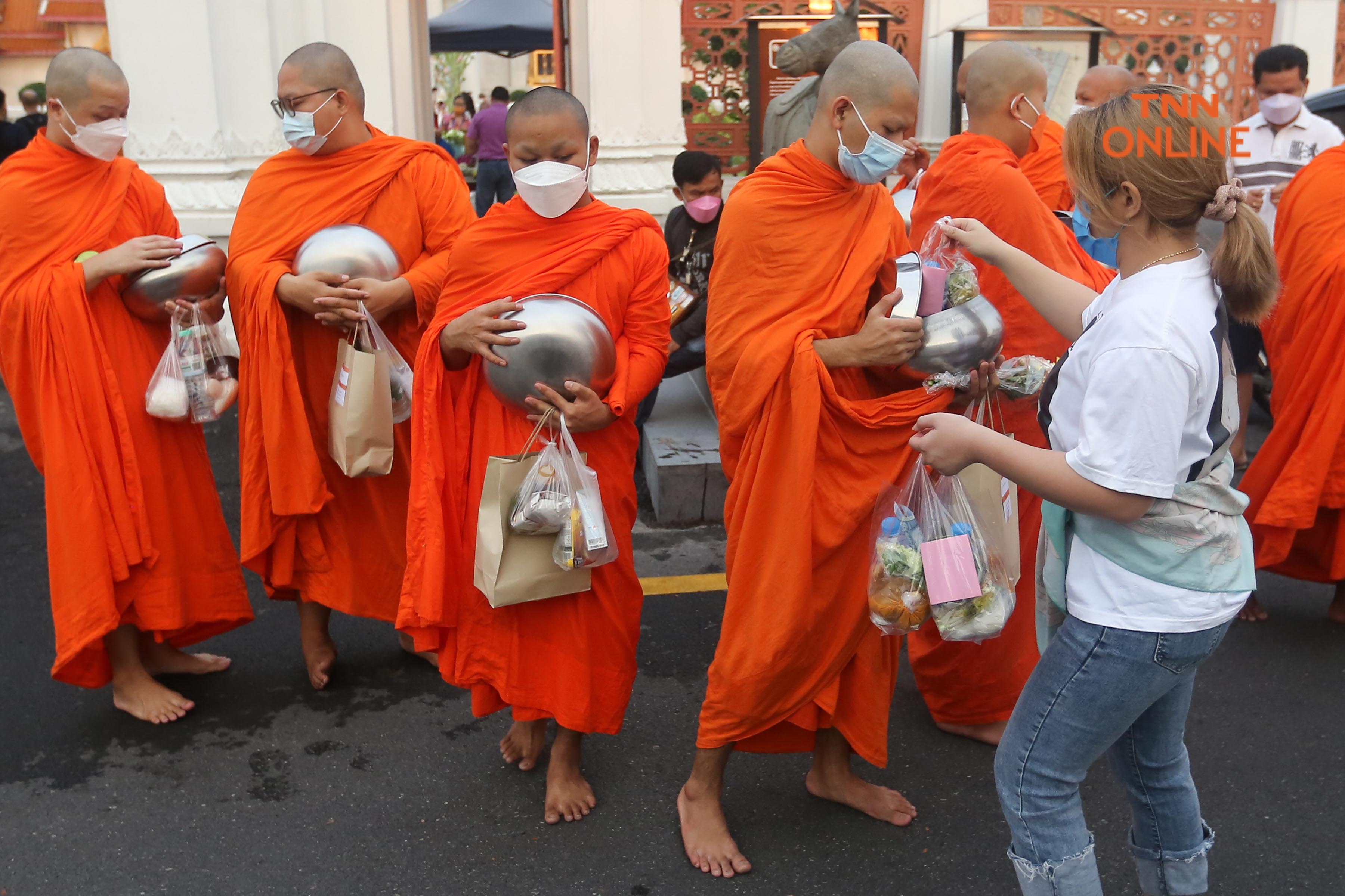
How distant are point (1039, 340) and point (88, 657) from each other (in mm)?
2788

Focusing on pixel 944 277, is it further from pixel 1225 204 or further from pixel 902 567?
pixel 1225 204

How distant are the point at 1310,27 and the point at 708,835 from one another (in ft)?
29.3

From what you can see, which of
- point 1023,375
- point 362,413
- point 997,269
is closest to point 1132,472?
point 1023,375

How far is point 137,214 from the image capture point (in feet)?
11.3

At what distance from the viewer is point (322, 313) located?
3.21 metres

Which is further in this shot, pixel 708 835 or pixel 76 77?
pixel 76 77

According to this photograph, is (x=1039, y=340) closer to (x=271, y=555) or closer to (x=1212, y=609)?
(x=1212, y=609)

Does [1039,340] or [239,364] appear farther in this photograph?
[239,364]

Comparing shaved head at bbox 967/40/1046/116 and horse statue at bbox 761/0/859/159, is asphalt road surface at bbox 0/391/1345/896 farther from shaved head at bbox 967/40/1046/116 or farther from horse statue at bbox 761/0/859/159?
horse statue at bbox 761/0/859/159

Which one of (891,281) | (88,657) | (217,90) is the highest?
(217,90)

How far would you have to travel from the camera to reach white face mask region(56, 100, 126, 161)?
327cm

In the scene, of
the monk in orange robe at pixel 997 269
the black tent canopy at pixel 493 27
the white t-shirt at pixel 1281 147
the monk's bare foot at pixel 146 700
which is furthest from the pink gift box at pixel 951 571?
the black tent canopy at pixel 493 27

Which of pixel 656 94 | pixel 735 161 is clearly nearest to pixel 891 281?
pixel 656 94

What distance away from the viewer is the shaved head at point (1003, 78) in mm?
3104
